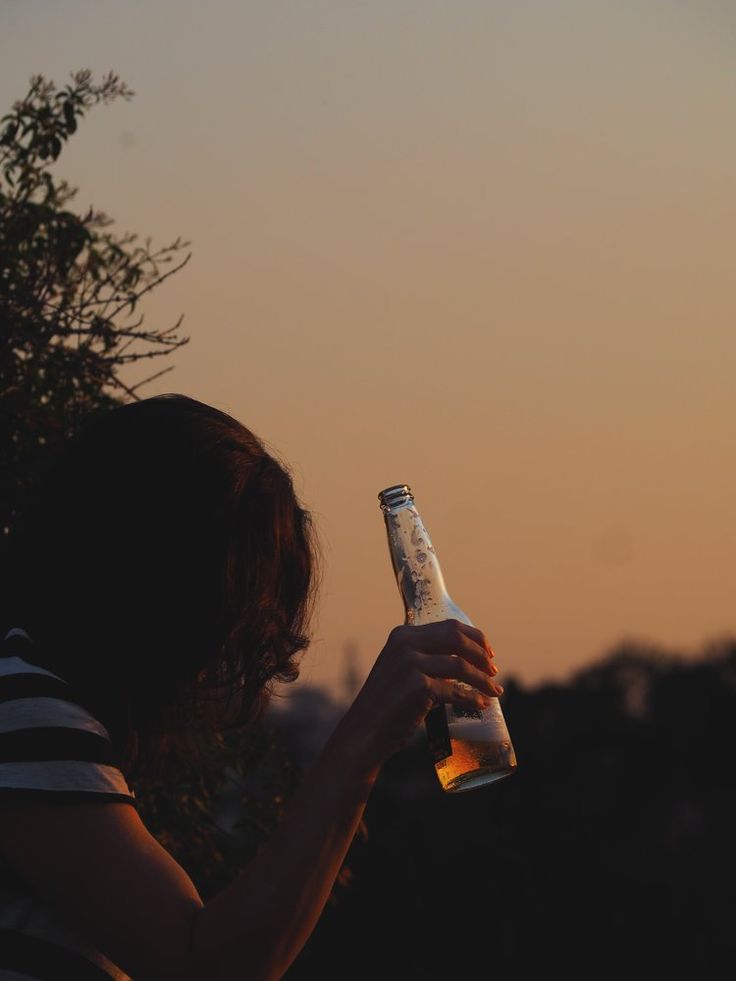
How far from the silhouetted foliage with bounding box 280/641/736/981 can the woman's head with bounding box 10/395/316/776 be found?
A: 2.63 feet

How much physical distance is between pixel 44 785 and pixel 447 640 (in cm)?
59

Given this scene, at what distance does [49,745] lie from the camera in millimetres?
2020

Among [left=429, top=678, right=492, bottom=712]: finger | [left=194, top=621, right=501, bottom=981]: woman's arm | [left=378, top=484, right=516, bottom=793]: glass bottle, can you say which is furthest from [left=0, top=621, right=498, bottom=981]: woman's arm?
[left=378, top=484, right=516, bottom=793]: glass bottle

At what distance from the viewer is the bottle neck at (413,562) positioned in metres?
2.93

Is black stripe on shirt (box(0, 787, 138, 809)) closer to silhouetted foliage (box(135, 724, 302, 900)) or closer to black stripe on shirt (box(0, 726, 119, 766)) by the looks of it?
black stripe on shirt (box(0, 726, 119, 766))

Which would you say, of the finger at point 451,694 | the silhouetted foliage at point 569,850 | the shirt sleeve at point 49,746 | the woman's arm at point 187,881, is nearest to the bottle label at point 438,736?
the silhouetted foliage at point 569,850

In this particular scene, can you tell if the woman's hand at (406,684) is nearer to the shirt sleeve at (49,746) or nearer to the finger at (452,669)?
the finger at (452,669)

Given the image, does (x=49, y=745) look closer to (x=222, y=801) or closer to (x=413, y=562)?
(x=413, y=562)

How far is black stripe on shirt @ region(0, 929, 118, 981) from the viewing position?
6.60ft

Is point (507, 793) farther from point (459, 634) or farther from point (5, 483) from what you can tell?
point (459, 634)

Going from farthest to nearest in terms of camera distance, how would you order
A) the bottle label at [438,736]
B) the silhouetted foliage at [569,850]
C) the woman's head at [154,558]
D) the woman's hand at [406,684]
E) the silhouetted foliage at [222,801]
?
the silhouetted foliage at [569,850] → the silhouetted foliage at [222,801] → the bottle label at [438,736] → the woman's head at [154,558] → the woman's hand at [406,684]

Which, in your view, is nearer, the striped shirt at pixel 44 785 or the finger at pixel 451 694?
the striped shirt at pixel 44 785

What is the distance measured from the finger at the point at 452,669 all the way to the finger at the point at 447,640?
0.4 inches

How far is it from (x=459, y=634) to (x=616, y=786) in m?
45.5
